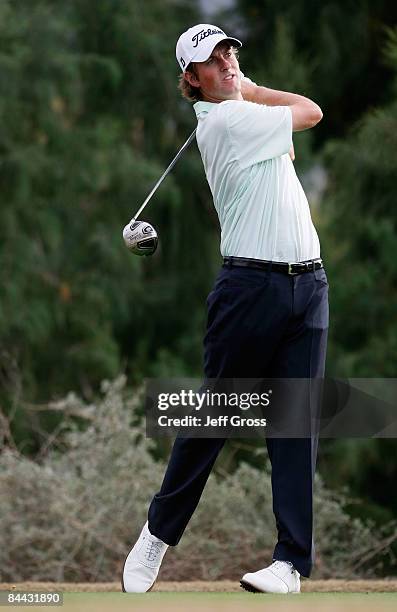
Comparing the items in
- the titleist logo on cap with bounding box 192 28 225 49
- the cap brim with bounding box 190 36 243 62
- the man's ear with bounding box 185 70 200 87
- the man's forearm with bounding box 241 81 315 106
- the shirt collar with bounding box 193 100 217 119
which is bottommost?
the shirt collar with bounding box 193 100 217 119

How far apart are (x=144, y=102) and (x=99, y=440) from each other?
725 cm

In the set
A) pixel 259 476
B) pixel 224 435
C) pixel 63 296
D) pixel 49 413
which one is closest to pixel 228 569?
pixel 259 476

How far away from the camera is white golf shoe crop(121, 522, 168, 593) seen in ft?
14.9

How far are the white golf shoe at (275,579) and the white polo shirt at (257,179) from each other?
967mm

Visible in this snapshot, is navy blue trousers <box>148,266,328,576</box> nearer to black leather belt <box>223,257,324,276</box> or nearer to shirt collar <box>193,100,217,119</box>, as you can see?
black leather belt <box>223,257,324,276</box>

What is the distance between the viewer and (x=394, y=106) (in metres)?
10.5

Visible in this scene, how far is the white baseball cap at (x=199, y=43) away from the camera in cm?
440

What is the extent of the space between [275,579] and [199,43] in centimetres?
170

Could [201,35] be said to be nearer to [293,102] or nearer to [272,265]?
[293,102]

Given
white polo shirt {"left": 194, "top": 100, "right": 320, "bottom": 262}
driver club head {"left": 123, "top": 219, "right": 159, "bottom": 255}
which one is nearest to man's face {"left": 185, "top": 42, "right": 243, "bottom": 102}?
white polo shirt {"left": 194, "top": 100, "right": 320, "bottom": 262}

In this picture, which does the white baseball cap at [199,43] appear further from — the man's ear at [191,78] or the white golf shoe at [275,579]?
the white golf shoe at [275,579]

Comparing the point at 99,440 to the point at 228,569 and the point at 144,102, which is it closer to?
the point at 228,569

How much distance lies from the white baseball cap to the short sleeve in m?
0.21
